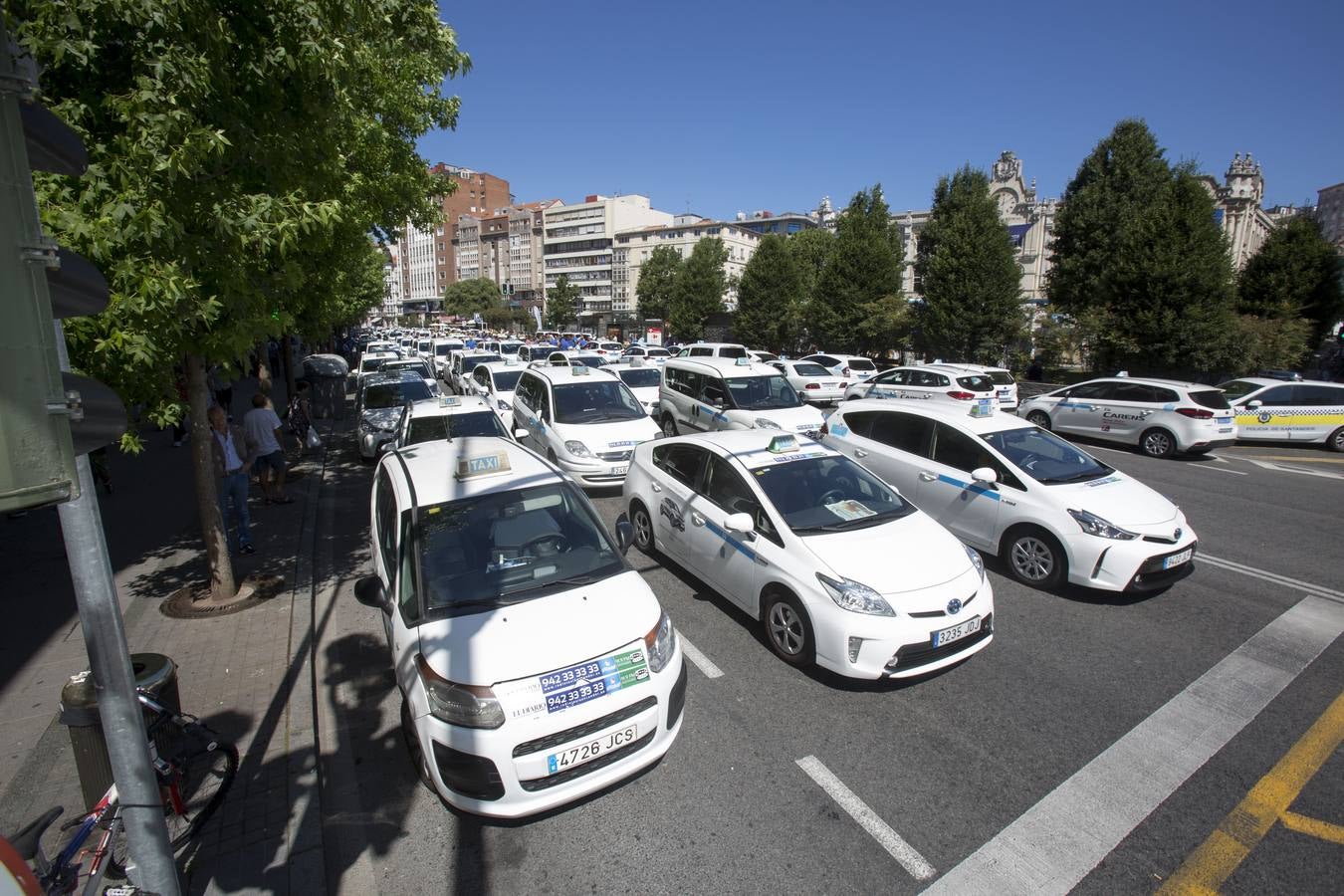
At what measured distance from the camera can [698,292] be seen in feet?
188

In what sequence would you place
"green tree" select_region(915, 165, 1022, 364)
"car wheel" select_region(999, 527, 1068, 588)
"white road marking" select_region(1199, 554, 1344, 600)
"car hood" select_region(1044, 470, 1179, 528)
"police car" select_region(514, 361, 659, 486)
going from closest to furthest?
"car hood" select_region(1044, 470, 1179, 528), "car wheel" select_region(999, 527, 1068, 588), "white road marking" select_region(1199, 554, 1344, 600), "police car" select_region(514, 361, 659, 486), "green tree" select_region(915, 165, 1022, 364)

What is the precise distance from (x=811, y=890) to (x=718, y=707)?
161 centimetres

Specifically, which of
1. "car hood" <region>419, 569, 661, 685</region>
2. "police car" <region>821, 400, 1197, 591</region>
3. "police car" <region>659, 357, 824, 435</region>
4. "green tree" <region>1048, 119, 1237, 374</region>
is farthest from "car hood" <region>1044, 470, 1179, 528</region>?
"green tree" <region>1048, 119, 1237, 374</region>

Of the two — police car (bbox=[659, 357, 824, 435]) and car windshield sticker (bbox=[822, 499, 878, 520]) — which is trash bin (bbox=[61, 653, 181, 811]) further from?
police car (bbox=[659, 357, 824, 435])

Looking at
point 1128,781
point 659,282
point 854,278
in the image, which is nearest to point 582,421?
point 1128,781

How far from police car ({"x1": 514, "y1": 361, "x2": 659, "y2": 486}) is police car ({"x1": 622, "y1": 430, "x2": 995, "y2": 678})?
9.41 ft

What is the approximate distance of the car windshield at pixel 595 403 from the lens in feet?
36.6

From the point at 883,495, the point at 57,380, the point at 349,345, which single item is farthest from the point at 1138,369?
the point at 349,345

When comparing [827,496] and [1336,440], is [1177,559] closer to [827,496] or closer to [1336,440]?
[827,496]

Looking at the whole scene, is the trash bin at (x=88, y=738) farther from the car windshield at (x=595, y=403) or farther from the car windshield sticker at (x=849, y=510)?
the car windshield at (x=595, y=403)

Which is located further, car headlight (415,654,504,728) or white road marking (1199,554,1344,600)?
white road marking (1199,554,1344,600)

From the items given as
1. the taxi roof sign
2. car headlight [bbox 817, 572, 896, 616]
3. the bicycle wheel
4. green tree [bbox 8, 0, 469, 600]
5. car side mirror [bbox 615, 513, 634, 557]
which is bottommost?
the bicycle wheel

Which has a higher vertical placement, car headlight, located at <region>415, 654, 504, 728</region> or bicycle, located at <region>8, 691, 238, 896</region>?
car headlight, located at <region>415, 654, 504, 728</region>

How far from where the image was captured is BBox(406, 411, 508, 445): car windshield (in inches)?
393
